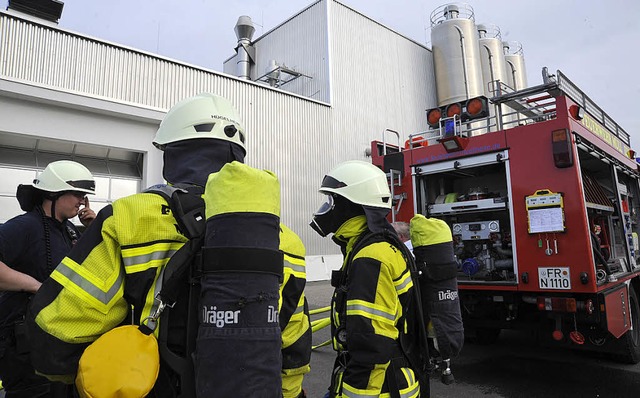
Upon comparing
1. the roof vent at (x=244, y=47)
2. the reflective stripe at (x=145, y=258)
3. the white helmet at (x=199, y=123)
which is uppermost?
the roof vent at (x=244, y=47)

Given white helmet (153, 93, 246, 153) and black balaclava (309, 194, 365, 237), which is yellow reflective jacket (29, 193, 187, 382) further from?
black balaclava (309, 194, 365, 237)

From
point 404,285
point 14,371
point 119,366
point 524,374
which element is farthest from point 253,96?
point 119,366

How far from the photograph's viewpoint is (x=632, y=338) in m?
4.64

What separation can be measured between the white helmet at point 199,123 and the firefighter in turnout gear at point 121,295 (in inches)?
10.5

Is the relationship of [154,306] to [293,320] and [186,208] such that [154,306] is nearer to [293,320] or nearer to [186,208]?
[186,208]

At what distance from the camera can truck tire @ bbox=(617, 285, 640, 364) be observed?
4.53 m

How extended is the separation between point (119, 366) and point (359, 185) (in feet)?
5.06

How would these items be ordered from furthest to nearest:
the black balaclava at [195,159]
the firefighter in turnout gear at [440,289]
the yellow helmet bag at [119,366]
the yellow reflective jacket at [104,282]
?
the firefighter in turnout gear at [440,289], the black balaclava at [195,159], the yellow reflective jacket at [104,282], the yellow helmet bag at [119,366]

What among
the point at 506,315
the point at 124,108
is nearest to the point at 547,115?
the point at 506,315

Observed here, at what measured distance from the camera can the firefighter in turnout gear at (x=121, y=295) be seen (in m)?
1.12

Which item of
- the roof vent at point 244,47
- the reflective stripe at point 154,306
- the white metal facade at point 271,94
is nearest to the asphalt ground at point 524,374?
the reflective stripe at point 154,306

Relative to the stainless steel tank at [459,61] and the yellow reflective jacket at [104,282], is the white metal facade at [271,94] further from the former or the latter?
the yellow reflective jacket at [104,282]

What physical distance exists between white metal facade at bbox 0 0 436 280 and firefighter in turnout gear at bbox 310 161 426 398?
912 centimetres

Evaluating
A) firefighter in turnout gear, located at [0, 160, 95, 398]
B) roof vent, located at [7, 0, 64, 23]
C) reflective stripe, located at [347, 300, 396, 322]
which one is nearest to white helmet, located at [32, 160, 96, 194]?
firefighter in turnout gear, located at [0, 160, 95, 398]
